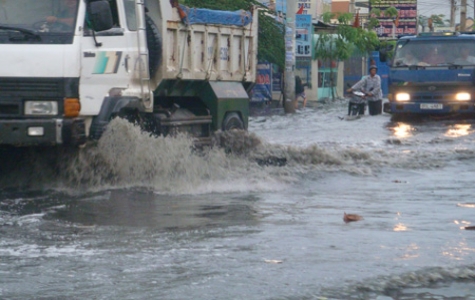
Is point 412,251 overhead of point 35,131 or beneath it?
beneath

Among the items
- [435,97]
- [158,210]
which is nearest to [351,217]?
[158,210]

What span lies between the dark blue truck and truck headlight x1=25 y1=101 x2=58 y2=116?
44.7 feet

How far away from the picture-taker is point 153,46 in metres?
11.6

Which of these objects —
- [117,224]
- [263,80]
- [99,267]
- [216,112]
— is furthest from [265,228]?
[263,80]

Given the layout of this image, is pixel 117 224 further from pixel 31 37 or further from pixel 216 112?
pixel 216 112

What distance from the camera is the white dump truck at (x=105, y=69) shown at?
9281 mm

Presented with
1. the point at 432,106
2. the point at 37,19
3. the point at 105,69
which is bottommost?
A: the point at 432,106

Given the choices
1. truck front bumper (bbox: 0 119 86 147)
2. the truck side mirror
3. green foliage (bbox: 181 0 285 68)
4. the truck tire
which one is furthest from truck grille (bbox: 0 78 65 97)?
green foliage (bbox: 181 0 285 68)

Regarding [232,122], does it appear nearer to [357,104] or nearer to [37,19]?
[37,19]

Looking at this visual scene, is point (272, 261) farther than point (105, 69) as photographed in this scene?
No

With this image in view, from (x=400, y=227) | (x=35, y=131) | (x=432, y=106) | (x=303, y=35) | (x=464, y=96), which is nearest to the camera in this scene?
(x=400, y=227)

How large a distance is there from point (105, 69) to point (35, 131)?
113 cm

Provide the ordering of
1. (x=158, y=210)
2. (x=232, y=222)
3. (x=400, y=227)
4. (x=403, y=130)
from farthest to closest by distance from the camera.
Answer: (x=403, y=130), (x=158, y=210), (x=232, y=222), (x=400, y=227)

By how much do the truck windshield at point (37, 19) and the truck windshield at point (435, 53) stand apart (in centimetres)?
1327
